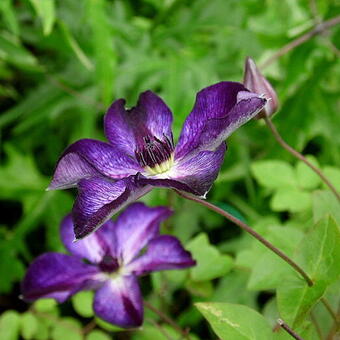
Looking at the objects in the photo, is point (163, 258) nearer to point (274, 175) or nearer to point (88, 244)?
point (88, 244)

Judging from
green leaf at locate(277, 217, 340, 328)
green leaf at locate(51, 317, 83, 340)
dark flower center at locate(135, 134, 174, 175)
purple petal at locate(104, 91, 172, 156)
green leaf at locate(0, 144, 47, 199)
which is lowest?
green leaf at locate(51, 317, 83, 340)

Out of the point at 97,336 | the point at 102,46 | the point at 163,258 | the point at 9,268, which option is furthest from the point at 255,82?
the point at 9,268

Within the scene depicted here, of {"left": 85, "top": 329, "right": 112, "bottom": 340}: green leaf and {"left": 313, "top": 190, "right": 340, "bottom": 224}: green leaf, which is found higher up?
{"left": 313, "top": 190, "right": 340, "bottom": 224}: green leaf

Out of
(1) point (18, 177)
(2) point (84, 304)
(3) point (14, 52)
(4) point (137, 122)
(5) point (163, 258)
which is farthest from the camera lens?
(1) point (18, 177)

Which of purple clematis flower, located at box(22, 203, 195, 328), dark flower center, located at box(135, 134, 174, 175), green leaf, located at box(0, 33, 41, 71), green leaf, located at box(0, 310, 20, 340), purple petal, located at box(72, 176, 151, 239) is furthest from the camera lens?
green leaf, located at box(0, 33, 41, 71)

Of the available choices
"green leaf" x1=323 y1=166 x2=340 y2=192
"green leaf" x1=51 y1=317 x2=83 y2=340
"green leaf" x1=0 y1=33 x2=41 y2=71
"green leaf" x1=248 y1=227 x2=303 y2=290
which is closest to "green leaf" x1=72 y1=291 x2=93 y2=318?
"green leaf" x1=51 y1=317 x2=83 y2=340

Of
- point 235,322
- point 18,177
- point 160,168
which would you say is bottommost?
point 18,177

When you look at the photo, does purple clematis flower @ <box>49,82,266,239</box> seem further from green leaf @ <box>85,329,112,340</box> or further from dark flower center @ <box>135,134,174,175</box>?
green leaf @ <box>85,329,112,340</box>
